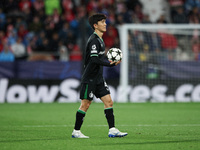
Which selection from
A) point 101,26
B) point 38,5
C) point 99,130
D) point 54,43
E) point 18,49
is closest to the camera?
point 101,26

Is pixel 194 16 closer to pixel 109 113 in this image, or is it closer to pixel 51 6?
pixel 51 6

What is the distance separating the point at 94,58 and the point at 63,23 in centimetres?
1272

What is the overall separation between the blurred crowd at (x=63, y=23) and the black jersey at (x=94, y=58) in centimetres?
931

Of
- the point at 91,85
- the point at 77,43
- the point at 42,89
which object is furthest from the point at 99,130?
the point at 77,43

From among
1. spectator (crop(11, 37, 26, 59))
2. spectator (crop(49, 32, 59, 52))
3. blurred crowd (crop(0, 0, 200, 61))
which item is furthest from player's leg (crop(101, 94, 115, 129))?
spectator (crop(49, 32, 59, 52))

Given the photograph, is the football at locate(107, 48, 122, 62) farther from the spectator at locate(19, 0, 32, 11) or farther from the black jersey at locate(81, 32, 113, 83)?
the spectator at locate(19, 0, 32, 11)

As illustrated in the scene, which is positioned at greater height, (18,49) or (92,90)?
(92,90)

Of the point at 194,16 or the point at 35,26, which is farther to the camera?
the point at 194,16

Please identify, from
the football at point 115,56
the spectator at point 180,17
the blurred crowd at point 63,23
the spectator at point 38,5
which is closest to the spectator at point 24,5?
the blurred crowd at point 63,23

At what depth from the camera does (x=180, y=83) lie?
17156mm

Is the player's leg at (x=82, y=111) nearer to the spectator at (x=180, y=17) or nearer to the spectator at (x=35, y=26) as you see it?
the spectator at (x=35, y=26)

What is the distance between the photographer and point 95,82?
798 cm

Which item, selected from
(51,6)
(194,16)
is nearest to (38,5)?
(51,6)

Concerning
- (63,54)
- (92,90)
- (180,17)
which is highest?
(180,17)
